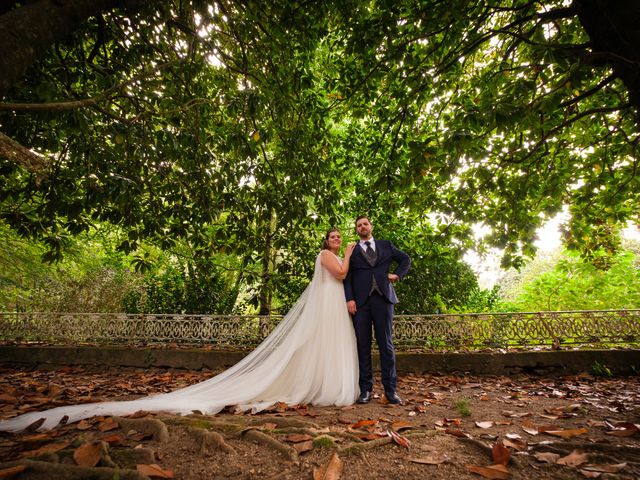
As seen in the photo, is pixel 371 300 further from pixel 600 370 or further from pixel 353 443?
pixel 600 370

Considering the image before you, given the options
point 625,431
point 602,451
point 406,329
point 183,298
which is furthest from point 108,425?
point 183,298

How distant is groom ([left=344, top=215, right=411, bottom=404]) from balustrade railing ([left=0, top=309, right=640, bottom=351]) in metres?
2.51

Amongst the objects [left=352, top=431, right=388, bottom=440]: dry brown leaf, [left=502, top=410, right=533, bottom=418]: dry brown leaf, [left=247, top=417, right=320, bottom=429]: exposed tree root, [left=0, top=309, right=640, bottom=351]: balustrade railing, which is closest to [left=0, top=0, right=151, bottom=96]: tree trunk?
[left=247, top=417, right=320, bottom=429]: exposed tree root

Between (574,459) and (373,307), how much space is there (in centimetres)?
257

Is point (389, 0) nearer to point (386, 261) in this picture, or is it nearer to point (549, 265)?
point (386, 261)

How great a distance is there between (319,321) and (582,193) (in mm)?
5235

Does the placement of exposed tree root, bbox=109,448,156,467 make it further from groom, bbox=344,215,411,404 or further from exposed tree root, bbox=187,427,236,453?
groom, bbox=344,215,411,404

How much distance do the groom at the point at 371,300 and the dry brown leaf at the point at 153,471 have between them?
8.78ft

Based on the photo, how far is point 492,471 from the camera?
6.17 ft

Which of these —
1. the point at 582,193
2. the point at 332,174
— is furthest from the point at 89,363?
the point at 582,193

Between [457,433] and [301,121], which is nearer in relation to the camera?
[457,433]

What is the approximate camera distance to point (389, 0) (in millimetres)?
3988

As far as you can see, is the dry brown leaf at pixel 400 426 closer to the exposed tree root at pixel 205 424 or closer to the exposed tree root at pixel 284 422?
the exposed tree root at pixel 284 422

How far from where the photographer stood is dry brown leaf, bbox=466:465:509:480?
184 centimetres
